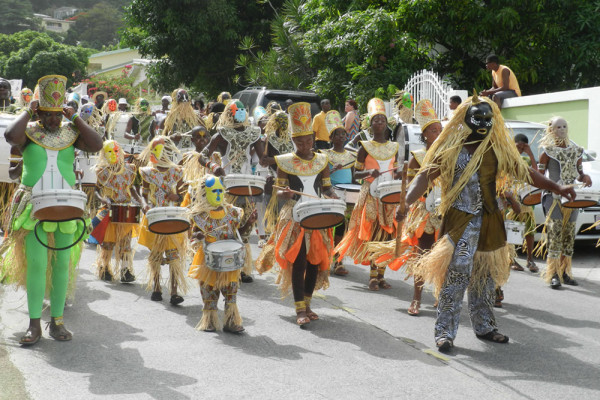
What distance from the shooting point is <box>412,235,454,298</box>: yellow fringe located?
21.1 ft

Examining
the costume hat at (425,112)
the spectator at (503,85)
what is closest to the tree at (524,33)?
the spectator at (503,85)

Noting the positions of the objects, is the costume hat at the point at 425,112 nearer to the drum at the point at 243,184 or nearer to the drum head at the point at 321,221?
the drum at the point at 243,184

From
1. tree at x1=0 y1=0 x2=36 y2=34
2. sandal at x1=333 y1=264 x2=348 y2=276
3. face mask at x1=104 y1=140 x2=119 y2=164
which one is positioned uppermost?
tree at x1=0 y1=0 x2=36 y2=34

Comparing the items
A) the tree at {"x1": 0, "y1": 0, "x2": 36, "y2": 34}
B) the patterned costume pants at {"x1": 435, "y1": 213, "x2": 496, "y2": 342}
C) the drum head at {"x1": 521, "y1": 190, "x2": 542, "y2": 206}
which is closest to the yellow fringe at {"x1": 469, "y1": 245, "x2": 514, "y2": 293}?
the patterned costume pants at {"x1": 435, "y1": 213, "x2": 496, "y2": 342}

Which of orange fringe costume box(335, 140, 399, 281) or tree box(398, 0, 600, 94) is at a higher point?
tree box(398, 0, 600, 94)

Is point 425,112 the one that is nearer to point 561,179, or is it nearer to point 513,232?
point 561,179

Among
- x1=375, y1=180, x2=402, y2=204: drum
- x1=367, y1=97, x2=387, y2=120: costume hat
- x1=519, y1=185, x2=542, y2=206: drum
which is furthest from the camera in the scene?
x1=519, y1=185, x2=542, y2=206: drum

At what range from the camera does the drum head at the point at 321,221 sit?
23.0 ft

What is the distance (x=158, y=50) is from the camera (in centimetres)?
2703

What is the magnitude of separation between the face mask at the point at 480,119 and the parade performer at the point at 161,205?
134 inches

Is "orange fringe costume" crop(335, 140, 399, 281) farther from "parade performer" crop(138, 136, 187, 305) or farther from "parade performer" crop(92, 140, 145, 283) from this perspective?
"parade performer" crop(92, 140, 145, 283)

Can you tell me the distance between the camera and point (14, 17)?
85938 millimetres

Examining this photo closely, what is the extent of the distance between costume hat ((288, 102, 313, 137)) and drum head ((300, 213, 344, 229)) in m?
0.97

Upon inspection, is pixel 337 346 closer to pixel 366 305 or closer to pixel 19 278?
pixel 366 305
